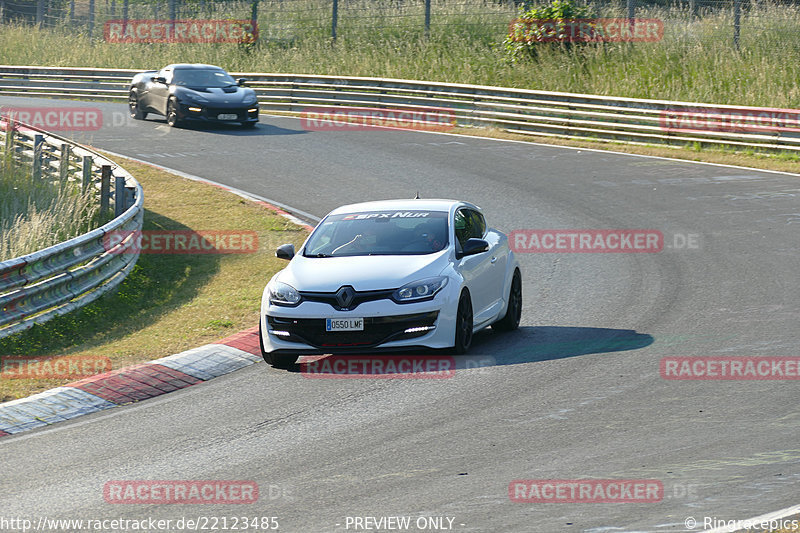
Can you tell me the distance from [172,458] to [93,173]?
40.6 ft

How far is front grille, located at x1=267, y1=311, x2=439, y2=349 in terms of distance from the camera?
10203 mm

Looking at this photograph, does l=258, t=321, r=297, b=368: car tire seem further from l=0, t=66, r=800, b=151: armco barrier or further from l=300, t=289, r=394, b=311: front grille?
l=0, t=66, r=800, b=151: armco barrier

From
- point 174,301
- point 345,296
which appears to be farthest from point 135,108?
point 345,296

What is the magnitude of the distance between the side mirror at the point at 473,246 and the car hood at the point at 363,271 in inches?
8.3

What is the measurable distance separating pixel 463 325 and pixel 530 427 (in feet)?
8.11

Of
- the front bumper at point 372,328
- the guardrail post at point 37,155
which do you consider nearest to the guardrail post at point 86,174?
the guardrail post at point 37,155

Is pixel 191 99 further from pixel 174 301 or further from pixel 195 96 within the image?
pixel 174 301

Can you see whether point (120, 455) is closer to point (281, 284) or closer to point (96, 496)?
point (96, 496)

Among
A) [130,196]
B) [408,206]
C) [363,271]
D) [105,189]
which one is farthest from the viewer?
[105,189]

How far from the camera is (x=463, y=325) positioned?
1062cm

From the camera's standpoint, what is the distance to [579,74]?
3120cm

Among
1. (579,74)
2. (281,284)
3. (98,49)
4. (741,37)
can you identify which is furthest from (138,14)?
(281,284)

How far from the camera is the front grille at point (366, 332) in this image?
10203 mm

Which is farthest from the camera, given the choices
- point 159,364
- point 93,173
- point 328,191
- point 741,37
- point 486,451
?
point 741,37
